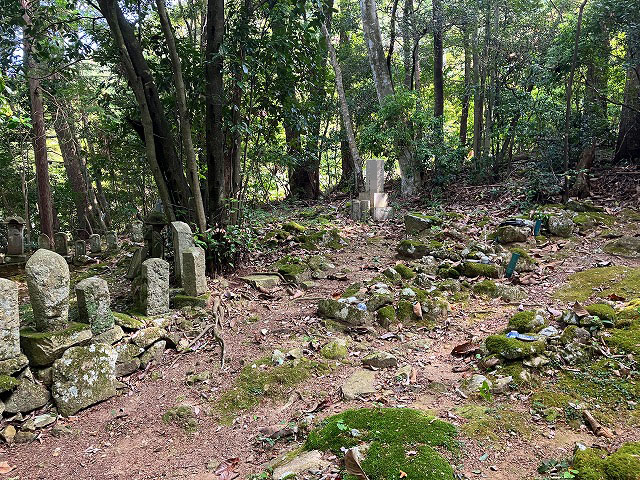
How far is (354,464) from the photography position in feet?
8.37

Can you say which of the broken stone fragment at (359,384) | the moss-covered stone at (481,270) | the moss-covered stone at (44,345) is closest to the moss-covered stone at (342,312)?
the broken stone fragment at (359,384)

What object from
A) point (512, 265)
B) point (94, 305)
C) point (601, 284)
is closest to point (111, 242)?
point (94, 305)

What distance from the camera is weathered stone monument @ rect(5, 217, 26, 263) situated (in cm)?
1066

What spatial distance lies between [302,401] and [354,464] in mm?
1370

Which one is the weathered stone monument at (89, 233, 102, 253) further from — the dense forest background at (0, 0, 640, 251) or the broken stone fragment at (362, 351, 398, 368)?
the broken stone fragment at (362, 351, 398, 368)

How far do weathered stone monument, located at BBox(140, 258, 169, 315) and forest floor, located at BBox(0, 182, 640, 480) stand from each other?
62 cm

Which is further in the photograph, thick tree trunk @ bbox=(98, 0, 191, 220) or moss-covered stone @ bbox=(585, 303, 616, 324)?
thick tree trunk @ bbox=(98, 0, 191, 220)

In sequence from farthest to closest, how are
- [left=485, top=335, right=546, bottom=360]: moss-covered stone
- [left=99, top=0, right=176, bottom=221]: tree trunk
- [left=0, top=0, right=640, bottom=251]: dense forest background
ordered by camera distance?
1. [left=0, top=0, right=640, bottom=251]: dense forest background
2. [left=99, top=0, right=176, bottom=221]: tree trunk
3. [left=485, top=335, right=546, bottom=360]: moss-covered stone

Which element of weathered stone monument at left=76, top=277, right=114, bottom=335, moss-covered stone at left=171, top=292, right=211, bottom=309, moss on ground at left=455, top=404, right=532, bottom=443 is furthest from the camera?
moss-covered stone at left=171, top=292, right=211, bottom=309

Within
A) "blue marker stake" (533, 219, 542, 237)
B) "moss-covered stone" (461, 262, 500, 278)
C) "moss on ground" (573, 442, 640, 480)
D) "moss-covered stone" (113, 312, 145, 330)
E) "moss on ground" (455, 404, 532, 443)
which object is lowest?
"moss on ground" (455, 404, 532, 443)

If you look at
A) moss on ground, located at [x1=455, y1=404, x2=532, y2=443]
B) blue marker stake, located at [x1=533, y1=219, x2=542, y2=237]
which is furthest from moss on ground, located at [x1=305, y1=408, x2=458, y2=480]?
blue marker stake, located at [x1=533, y1=219, x2=542, y2=237]

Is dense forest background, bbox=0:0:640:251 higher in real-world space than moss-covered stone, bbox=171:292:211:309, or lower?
higher

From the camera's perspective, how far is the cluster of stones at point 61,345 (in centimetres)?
382

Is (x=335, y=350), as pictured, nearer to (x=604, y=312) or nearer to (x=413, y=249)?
(x=604, y=312)
